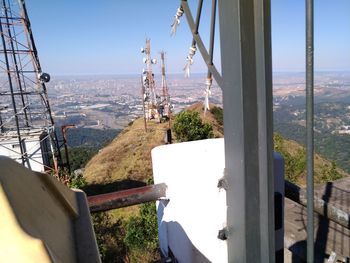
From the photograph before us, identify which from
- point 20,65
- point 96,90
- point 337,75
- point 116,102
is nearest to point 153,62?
point 20,65

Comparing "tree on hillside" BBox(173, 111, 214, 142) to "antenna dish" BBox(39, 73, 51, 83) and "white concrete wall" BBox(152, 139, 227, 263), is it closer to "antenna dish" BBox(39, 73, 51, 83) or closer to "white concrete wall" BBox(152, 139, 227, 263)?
"antenna dish" BBox(39, 73, 51, 83)

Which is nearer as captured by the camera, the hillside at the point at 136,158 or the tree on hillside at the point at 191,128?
the tree on hillside at the point at 191,128

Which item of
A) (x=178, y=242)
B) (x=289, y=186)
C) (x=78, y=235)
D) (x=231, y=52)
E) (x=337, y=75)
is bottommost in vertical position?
(x=178, y=242)

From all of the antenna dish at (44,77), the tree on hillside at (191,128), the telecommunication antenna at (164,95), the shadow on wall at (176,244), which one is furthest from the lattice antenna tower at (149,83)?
the shadow on wall at (176,244)

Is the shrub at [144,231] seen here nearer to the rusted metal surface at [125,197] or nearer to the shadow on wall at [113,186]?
the shadow on wall at [113,186]

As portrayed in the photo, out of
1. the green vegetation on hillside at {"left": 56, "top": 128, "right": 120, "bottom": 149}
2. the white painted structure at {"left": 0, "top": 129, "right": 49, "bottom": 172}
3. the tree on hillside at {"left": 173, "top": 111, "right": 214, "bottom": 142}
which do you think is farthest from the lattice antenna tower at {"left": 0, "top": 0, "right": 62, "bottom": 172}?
the green vegetation on hillside at {"left": 56, "top": 128, "right": 120, "bottom": 149}

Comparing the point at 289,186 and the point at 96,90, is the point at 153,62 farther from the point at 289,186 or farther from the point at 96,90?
the point at 96,90
